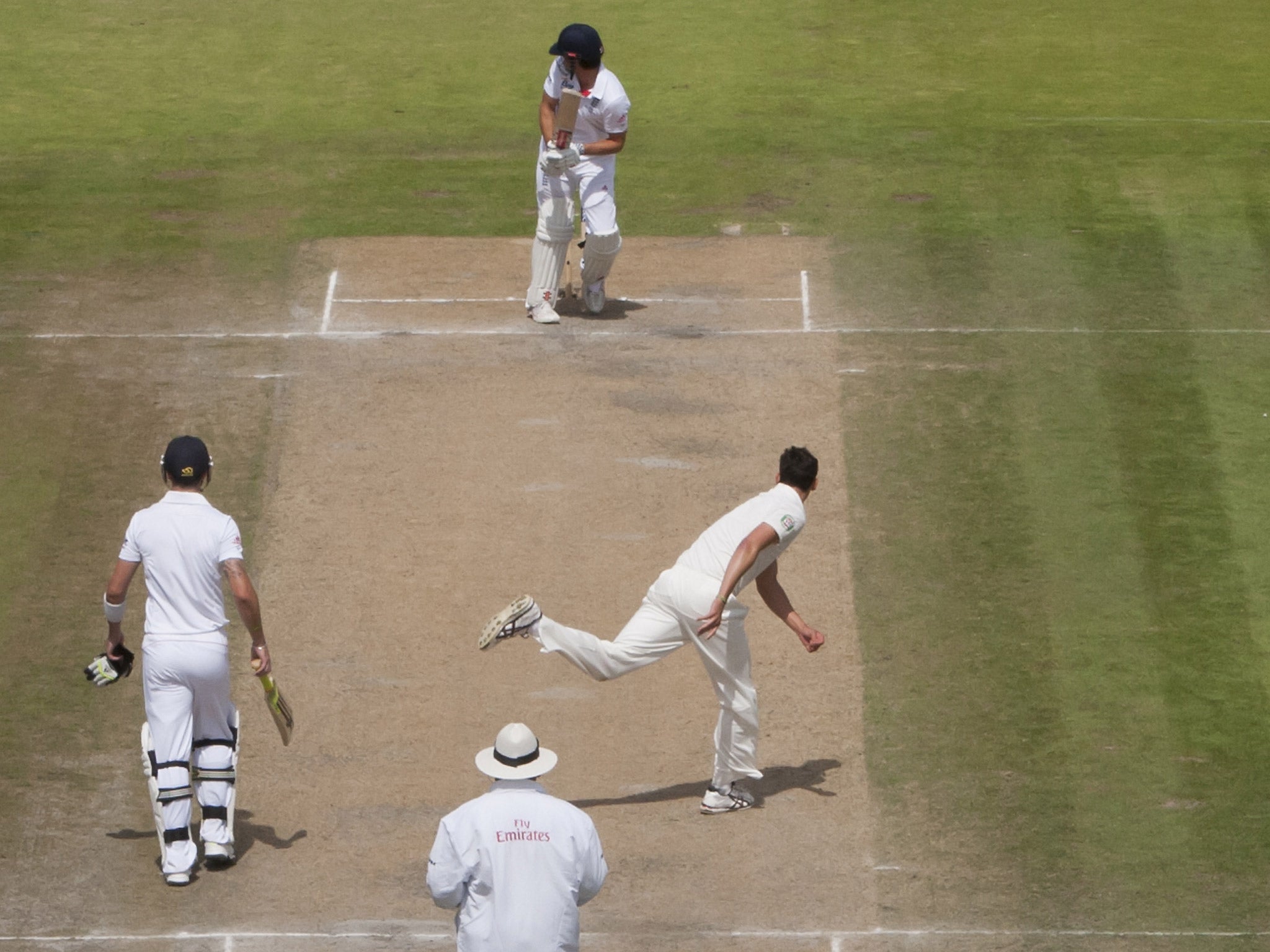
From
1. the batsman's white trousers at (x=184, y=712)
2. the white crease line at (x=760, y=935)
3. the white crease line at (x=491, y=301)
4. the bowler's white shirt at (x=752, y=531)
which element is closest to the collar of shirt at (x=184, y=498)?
the batsman's white trousers at (x=184, y=712)

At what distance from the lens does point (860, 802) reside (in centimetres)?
1080

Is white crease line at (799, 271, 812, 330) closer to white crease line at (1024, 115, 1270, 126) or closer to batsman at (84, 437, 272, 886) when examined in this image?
white crease line at (1024, 115, 1270, 126)

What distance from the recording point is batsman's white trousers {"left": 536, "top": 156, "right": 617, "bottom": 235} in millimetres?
16062

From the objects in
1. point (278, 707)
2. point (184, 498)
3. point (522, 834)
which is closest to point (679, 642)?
point (278, 707)

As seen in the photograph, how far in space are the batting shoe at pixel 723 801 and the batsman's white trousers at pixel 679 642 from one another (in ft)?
1.42

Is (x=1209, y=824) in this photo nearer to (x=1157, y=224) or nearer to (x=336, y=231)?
(x=1157, y=224)

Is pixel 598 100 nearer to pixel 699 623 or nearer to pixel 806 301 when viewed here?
pixel 806 301

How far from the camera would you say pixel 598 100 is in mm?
15812

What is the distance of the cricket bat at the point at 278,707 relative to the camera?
9.88 m

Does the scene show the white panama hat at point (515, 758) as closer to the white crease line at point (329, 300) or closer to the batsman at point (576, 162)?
the batsman at point (576, 162)

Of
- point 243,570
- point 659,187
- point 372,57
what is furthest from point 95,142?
point 243,570

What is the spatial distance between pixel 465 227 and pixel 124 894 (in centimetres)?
967

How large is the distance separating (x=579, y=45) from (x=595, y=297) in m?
2.29

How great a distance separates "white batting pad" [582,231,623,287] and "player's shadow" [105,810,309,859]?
22.9 feet
